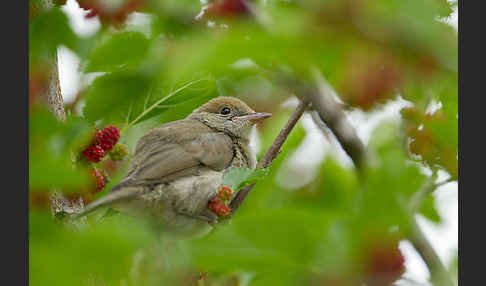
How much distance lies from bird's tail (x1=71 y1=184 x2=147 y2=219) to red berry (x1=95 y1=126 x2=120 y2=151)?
304mm

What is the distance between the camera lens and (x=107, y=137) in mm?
3457

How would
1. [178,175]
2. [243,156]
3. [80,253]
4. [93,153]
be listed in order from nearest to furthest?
[80,253] < [93,153] < [178,175] < [243,156]

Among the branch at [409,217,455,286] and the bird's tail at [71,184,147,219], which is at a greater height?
the branch at [409,217,455,286]

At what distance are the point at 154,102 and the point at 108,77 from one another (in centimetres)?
71

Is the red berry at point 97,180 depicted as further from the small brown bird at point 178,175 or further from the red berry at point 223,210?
the red berry at point 223,210

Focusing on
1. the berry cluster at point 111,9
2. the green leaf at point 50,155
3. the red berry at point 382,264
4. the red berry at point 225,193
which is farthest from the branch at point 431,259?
the berry cluster at point 111,9

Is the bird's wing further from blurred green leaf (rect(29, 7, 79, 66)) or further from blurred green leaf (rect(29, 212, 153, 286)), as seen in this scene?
blurred green leaf (rect(29, 212, 153, 286))

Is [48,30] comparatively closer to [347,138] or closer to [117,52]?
[117,52]

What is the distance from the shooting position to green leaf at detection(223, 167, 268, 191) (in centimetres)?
302

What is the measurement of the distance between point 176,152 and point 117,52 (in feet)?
6.25

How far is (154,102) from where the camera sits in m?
3.68

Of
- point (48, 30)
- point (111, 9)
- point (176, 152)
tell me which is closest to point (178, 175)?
point (176, 152)

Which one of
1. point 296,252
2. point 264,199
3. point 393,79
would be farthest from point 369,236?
point 264,199

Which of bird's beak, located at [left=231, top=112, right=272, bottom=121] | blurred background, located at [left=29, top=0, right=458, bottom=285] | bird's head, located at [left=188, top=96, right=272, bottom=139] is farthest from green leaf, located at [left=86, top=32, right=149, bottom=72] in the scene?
bird's head, located at [left=188, top=96, right=272, bottom=139]
